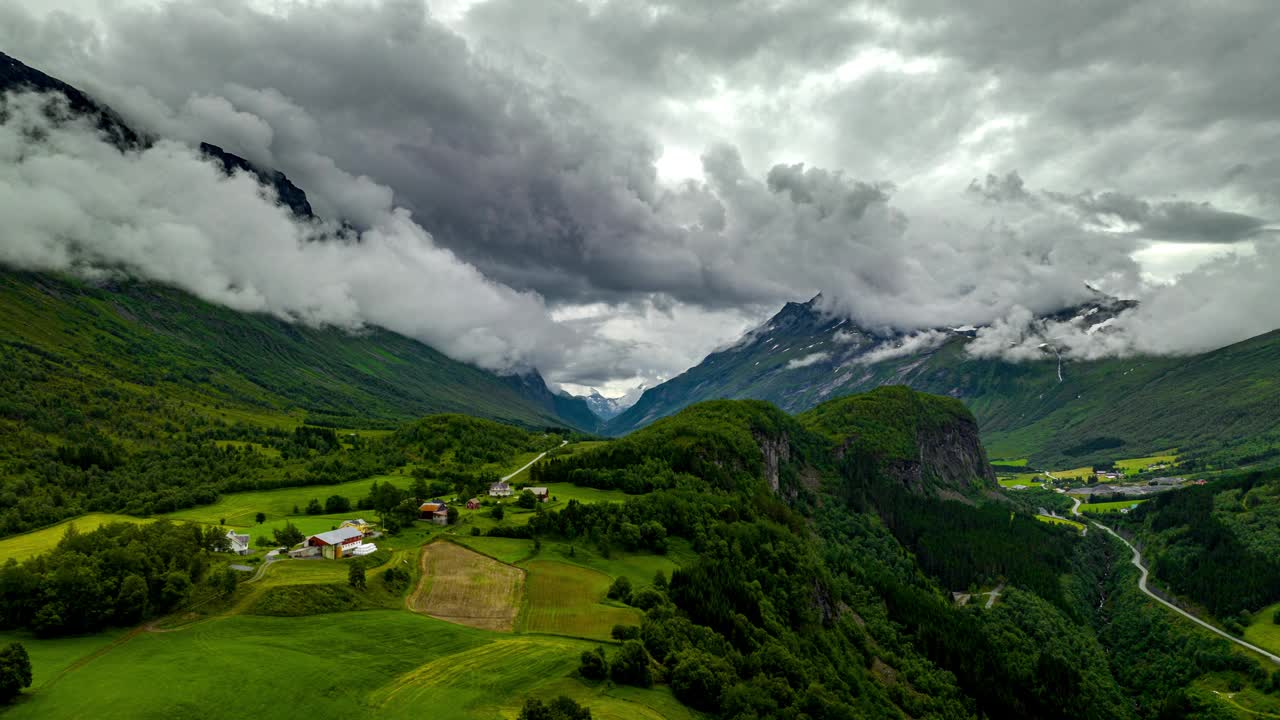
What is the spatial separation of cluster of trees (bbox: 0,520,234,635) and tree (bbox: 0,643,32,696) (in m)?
13.5

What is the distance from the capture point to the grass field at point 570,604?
73.5 meters

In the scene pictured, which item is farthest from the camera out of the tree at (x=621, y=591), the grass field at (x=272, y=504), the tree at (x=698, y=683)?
the grass field at (x=272, y=504)

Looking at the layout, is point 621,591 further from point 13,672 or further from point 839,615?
point 839,615

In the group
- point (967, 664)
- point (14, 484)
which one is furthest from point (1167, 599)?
point (14, 484)

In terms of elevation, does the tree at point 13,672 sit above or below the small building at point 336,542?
below

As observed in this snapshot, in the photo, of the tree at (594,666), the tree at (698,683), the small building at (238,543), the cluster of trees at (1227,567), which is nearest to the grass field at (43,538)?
the small building at (238,543)

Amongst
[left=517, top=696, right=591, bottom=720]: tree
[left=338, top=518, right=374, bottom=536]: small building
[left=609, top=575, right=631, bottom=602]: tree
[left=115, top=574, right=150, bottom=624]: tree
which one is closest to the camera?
[left=517, top=696, right=591, bottom=720]: tree

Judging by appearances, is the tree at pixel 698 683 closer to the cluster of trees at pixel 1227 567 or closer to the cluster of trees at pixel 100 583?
the cluster of trees at pixel 100 583

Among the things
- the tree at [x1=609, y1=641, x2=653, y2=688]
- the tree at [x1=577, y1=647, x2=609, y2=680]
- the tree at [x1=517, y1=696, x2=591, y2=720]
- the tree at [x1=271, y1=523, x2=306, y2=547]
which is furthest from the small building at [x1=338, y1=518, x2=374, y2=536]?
the tree at [x1=517, y1=696, x2=591, y2=720]

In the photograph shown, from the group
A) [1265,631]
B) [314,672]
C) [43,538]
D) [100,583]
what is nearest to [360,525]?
[100,583]

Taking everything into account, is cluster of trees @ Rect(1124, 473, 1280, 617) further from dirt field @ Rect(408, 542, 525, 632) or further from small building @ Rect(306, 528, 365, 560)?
small building @ Rect(306, 528, 365, 560)

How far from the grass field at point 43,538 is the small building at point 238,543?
18288 millimetres

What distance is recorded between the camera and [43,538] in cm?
11062

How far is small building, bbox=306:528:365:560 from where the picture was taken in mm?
90188
